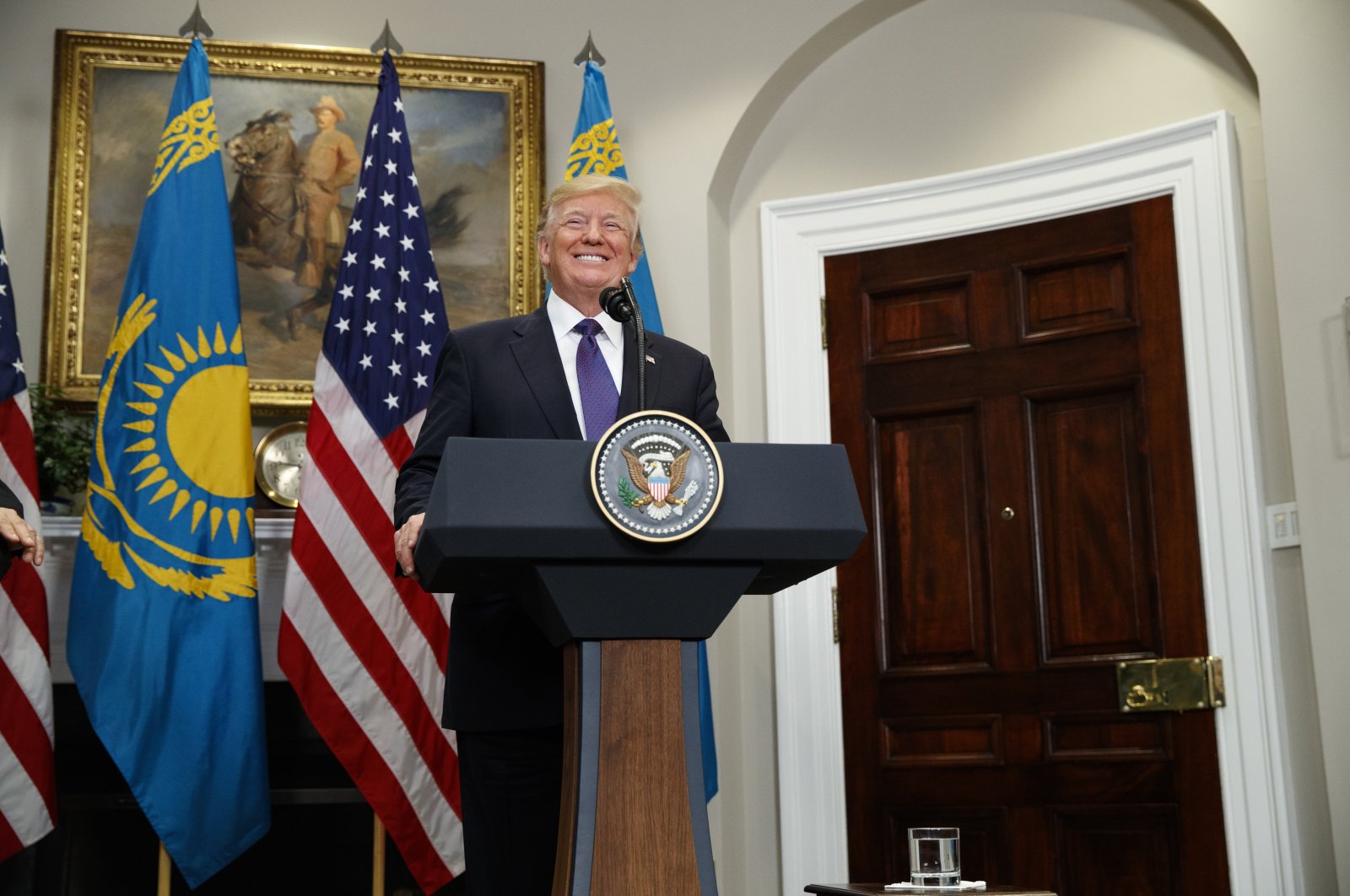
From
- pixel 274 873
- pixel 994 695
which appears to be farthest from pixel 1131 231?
A: pixel 274 873

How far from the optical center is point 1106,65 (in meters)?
4.11

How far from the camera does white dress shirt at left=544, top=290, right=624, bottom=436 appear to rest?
2.14m

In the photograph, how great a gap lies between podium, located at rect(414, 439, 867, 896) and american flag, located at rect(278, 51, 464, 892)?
1.94m

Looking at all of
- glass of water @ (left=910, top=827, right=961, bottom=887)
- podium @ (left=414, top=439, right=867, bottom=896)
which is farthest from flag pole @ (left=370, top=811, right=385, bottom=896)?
podium @ (left=414, top=439, right=867, bottom=896)

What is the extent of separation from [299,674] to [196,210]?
1.30 meters

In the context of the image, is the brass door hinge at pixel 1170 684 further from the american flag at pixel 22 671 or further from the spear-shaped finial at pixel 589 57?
the american flag at pixel 22 671

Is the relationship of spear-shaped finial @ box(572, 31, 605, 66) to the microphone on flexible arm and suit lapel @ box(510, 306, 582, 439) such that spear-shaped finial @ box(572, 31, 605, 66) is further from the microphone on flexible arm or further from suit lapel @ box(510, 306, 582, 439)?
the microphone on flexible arm

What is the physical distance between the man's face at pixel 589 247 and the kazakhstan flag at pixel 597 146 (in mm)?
1652

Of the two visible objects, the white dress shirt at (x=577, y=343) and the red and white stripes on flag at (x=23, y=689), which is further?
the red and white stripes on flag at (x=23, y=689)

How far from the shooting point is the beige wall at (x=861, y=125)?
138 inches

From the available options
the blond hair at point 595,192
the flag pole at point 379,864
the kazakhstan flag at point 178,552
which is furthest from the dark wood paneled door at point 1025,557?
the blond hair at point 595,192

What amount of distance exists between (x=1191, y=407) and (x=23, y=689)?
3109mm

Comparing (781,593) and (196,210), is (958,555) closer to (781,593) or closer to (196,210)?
(781,593)

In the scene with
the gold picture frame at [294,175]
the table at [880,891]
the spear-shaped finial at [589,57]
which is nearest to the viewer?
the table at [880,891]
